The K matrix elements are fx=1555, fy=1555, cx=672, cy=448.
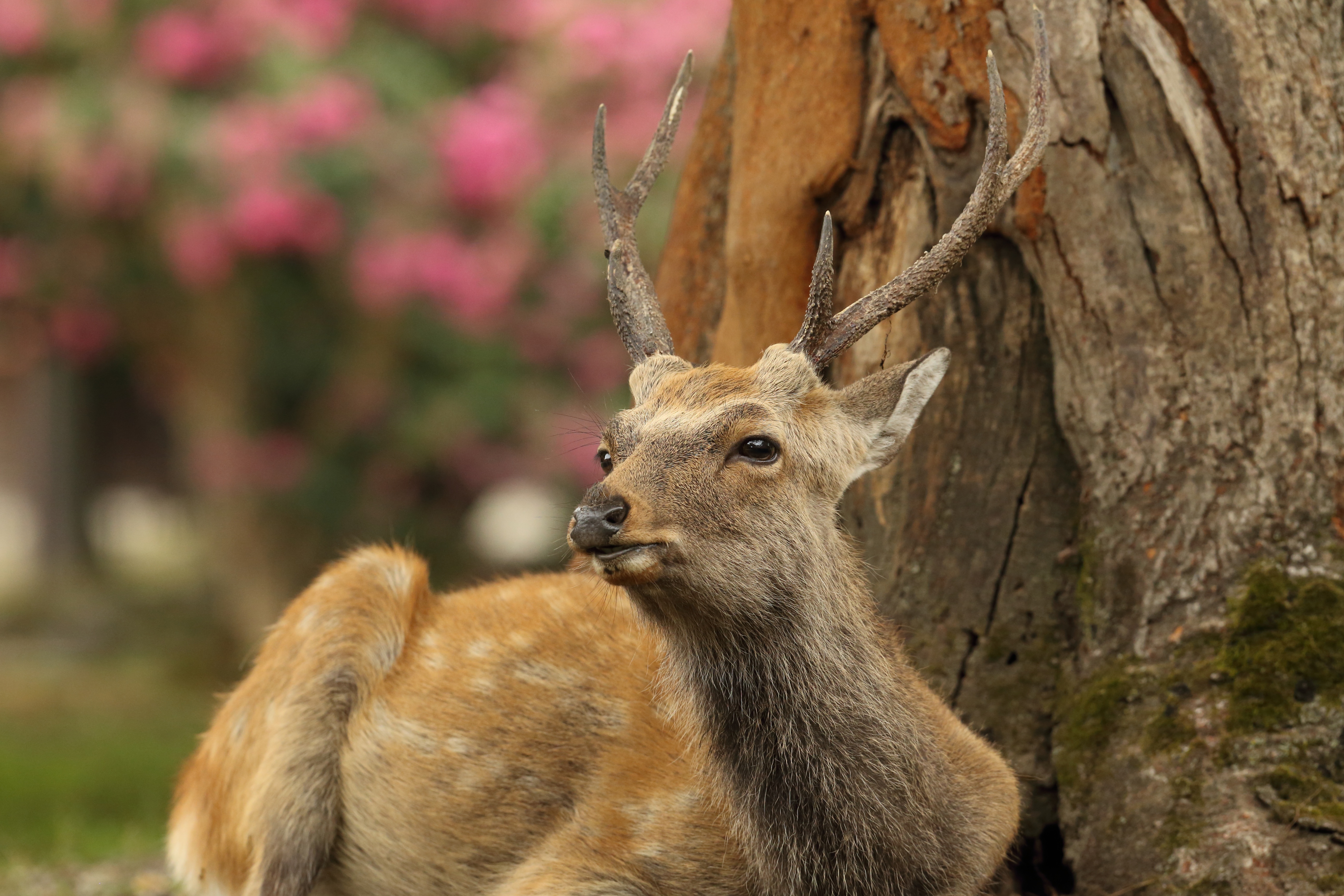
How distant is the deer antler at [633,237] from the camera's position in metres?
4.34

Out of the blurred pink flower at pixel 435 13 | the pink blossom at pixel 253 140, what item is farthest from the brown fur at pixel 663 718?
the blurred pink flower at pixel 435 13

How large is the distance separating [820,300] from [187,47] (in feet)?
22.4

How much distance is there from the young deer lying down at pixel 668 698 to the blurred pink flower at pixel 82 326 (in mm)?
8664

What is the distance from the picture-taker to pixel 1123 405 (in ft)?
14.6

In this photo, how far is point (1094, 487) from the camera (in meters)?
4.56

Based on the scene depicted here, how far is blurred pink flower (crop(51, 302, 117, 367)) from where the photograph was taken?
12.5 metres

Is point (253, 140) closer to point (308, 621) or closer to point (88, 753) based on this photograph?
point (88, 753)

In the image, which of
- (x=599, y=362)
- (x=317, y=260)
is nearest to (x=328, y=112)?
(x=317, y=260)

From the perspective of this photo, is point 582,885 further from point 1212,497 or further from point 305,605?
point 1212,497

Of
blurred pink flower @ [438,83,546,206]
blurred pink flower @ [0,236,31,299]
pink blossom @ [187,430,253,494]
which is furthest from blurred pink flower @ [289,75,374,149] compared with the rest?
blurred pink flower @ [0,236,31,299]

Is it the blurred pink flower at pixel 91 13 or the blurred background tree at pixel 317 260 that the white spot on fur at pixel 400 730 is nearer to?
the blurred background tree at pixel 317 260

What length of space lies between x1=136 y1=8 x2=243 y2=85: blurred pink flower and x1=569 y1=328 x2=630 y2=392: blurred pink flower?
2873 mm

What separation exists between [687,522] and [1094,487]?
1530 millimetres

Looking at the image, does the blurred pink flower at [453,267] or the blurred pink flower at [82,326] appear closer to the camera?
the blurred pink flower at [453,267]
